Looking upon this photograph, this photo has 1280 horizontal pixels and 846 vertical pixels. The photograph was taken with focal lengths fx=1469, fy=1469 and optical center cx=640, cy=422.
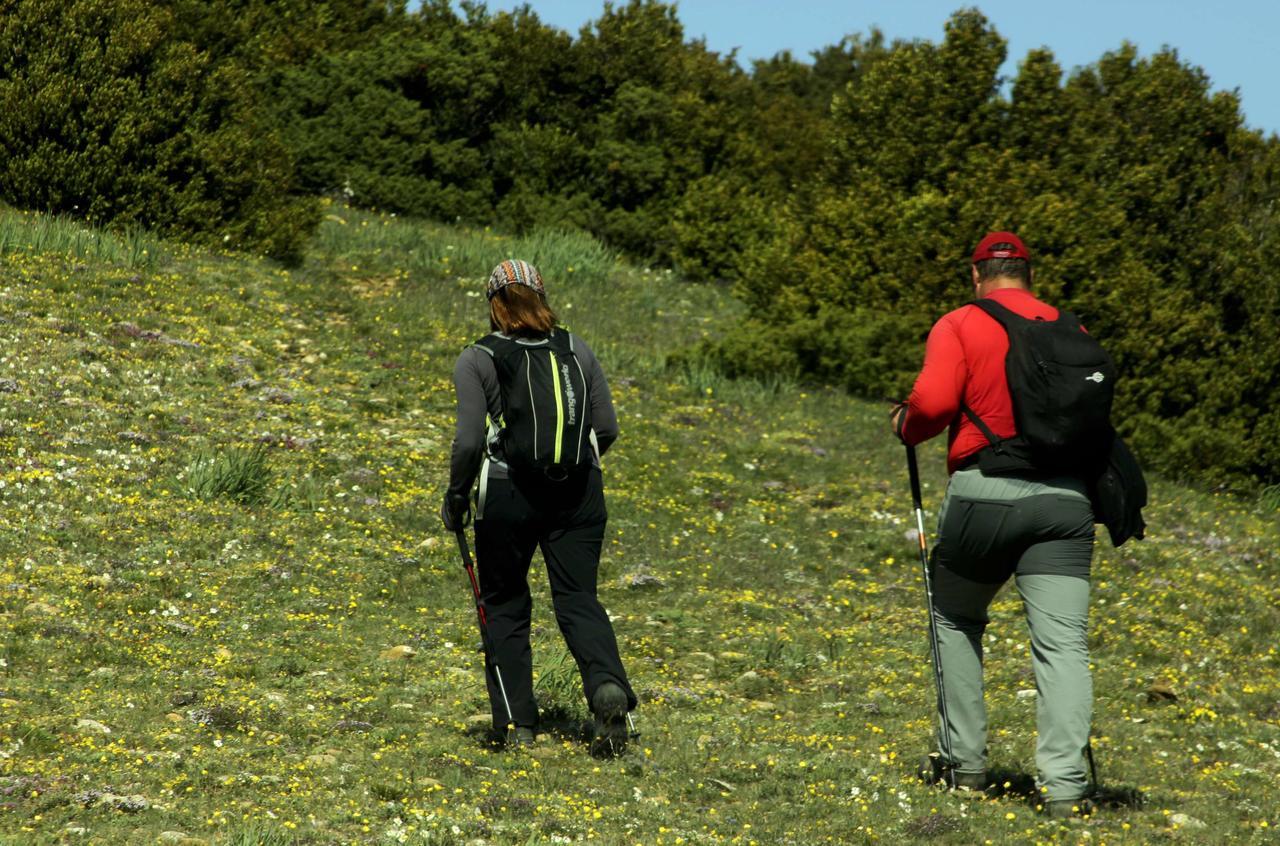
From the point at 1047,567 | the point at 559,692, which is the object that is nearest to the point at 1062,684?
the point at 1047,567

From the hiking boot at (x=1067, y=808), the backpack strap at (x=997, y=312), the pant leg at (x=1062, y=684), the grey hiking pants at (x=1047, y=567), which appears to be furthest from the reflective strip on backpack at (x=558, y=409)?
the hiking boot at (x=1067, y=808)

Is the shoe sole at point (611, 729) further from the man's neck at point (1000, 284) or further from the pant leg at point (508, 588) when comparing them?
the man's neck at point (1000, 284)

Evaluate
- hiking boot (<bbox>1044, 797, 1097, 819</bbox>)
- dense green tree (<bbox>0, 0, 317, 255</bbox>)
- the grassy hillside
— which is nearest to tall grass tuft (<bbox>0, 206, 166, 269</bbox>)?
the grassy hillside

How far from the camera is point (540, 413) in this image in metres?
6.18

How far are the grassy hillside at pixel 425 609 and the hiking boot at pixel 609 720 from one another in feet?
0.40

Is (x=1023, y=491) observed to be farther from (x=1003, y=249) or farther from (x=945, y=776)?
(x=945, y=776)

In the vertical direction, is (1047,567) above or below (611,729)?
above

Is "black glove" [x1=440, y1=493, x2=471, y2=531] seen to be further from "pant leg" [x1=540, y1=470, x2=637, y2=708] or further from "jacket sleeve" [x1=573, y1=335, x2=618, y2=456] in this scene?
"jacket sleeve" [x1=573, y1=335, x2=618, y2=456]

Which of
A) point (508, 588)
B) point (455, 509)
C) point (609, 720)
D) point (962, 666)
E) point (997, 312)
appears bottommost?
point (609, 720)

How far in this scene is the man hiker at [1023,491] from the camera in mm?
5684

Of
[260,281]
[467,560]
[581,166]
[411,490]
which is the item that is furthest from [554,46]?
[467,560]

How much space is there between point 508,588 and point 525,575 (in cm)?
10

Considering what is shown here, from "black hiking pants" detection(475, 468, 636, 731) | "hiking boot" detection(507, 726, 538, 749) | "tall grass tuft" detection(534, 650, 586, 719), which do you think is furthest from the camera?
"tall grass tuft" detection(534, 650, 586, 719)

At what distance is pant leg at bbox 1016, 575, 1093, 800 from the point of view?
5691 mm
